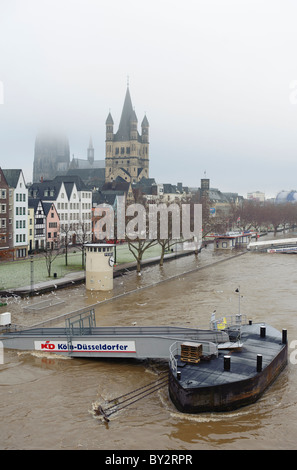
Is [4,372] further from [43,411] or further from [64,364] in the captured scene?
[43,411]

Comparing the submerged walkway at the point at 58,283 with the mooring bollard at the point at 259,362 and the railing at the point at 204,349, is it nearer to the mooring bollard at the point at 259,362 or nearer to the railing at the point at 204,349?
the railing at the point at 204,349

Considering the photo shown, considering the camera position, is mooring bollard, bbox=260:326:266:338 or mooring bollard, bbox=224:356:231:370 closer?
mooring bollard, bbox=224:356:231:370

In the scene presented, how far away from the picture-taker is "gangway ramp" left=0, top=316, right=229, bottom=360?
25406mm

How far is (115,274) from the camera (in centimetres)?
5706

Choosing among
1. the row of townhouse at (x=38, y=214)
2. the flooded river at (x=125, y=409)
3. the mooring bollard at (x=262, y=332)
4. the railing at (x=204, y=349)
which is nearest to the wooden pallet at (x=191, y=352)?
the railing at (x=204, y=349)

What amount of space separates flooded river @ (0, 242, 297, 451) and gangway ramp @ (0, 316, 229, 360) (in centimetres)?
66

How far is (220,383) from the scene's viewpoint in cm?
2006

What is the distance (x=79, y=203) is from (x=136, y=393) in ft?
261

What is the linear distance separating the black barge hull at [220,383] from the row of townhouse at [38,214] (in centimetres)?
3754

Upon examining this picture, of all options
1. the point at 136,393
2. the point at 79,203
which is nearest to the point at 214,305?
the point at 136,393

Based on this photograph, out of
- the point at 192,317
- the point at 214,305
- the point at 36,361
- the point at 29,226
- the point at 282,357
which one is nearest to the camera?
the point at 282,357

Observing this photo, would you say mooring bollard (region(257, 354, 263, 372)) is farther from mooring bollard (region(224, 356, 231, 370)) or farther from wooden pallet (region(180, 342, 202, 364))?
wooden pallet (region(180, 342, 202, 364))

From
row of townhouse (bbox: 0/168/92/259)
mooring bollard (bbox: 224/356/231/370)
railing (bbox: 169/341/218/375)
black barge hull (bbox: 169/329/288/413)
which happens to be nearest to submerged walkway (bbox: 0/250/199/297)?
row of townhouse (bbox: 0/168/92/259)

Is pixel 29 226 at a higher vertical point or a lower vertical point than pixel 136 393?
higher
